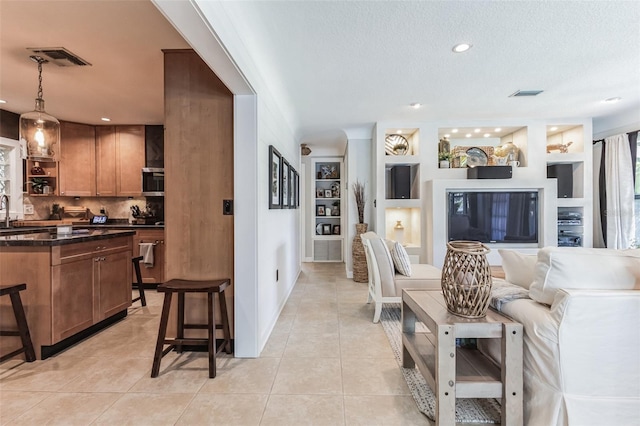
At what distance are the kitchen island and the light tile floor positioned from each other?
0.54 ft

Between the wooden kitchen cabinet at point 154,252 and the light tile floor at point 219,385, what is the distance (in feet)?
4.72

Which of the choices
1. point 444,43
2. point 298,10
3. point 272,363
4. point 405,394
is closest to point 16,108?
point 298,10

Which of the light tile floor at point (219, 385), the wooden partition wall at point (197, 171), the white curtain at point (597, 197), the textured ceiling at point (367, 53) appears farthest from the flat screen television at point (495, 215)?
the wooden partition wall at point (197, 171)

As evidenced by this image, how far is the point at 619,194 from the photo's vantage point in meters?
4.29

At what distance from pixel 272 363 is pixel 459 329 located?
1.40 metres

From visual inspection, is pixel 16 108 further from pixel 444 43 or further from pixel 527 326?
pixel 527 326

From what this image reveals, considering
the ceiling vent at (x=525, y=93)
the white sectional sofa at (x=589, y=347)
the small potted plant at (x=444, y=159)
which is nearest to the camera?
the white sectional sofa at (x=589, y=347)

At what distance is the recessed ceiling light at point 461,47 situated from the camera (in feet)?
7.84

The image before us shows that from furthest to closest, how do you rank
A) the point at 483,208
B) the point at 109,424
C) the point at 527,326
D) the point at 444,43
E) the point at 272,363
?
1. the point at 483,208
2. the point at 444,43
3. the point at 272,363
4. the point at 109,424
5. the point at 527,326

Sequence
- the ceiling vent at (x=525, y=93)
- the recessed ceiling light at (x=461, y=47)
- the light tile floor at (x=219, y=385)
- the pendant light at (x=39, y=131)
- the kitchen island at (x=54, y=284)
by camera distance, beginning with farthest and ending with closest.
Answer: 1. the ceiling vent at (x=525, y=93)
2. the pendant light at (x=39, y=131)
3. the recessed ceiling light at (x=461, y=47)
4. the kitchen island at (x=54, y=284)
5. the light tile floor at (x=219, y=385)

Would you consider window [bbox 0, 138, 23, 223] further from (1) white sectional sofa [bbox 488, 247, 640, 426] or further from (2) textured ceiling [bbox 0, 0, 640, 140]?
(1) white sectional sofa [bbox 488, 247, 640, 426]

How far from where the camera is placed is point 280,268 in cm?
346

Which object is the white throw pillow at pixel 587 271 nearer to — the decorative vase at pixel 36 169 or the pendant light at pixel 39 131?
the pendant light at pixel 39 131

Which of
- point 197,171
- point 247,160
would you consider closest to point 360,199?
point 247,160
